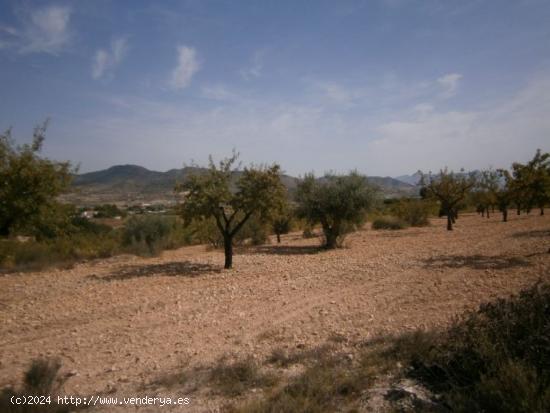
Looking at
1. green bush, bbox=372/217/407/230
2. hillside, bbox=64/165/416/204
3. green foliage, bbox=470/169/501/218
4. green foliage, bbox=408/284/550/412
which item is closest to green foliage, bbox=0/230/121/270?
green foliage, bbox=408/284/550/412

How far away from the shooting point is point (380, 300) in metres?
9.15

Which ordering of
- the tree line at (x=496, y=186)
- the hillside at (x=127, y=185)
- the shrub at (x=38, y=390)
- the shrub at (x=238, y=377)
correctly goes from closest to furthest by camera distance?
1. the shrub at (x=38, y=390)
2. the shrub at (x=238, y=377)
3. the tree line at (x=496, y=186)
4. the hillside at (x=127, y=185)

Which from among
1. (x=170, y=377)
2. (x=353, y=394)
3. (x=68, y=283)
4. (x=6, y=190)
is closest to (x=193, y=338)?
(x=170, y=377)

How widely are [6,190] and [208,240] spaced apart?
14036 millimetres

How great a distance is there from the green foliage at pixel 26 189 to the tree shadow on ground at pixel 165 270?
293cm

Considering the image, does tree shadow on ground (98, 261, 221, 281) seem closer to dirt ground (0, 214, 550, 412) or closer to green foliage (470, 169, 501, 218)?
dirt ground (0, 214, 550, 412)

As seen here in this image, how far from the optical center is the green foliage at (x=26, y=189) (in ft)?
36.4

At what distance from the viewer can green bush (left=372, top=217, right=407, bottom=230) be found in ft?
103

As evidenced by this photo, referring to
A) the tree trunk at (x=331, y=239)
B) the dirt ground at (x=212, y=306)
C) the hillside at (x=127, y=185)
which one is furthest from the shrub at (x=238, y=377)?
the hillside at (x=127, y=185)

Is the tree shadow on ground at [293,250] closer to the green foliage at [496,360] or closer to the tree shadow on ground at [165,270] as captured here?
the tree shadow on ground at [165,270]

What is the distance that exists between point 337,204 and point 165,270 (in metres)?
10.5

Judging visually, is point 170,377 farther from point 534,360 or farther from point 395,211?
point 395,211

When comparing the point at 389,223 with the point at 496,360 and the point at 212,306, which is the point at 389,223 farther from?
the point at 496,360

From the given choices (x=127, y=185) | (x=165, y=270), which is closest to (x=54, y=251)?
(x=165, y=270)
